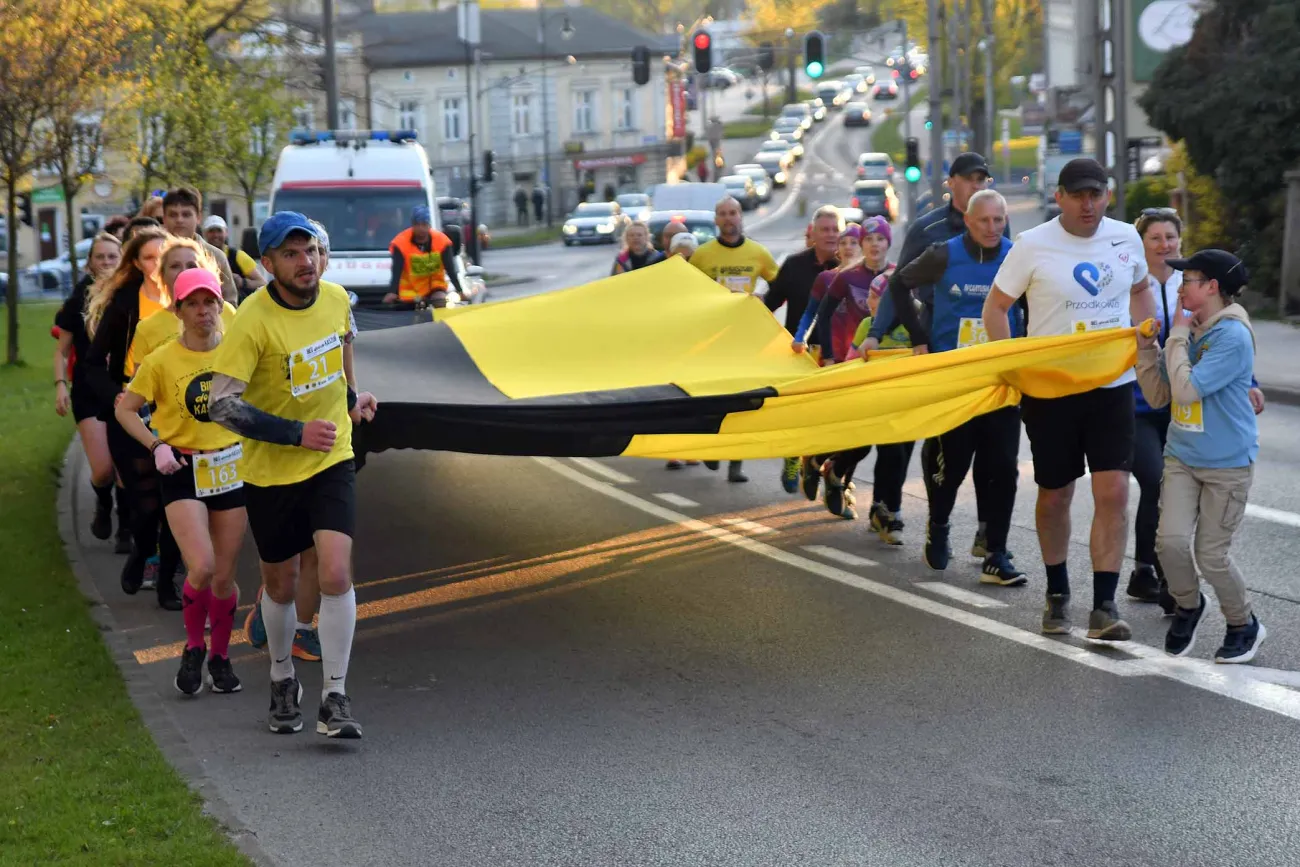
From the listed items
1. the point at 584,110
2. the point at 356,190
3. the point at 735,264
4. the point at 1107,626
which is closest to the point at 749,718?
the point at 1107,626

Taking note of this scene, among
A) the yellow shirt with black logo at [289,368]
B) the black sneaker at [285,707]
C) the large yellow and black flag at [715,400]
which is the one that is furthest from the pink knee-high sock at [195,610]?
the large yellow and black flag at [715,400]

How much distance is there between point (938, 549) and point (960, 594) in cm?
64

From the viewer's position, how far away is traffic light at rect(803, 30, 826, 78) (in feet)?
127

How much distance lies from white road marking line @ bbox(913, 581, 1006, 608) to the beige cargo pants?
4.41 ft

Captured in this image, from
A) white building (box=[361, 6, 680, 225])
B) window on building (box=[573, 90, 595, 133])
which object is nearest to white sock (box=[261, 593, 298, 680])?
white building (box=[361, 6, 680, 225])

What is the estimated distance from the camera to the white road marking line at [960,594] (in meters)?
8.70

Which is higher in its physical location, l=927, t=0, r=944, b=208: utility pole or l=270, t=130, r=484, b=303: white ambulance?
l=927, t=0, r=944, b=208: utility pole

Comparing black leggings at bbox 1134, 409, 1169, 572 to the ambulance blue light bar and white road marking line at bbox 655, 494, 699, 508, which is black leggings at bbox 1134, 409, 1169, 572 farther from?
the ambulance blue light bar

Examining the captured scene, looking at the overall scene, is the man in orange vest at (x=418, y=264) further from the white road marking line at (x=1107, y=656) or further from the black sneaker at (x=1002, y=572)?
the black sneaker at (x=1002, y=572)

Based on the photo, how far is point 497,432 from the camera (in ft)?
27.1

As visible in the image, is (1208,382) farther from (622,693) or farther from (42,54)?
(42,54)

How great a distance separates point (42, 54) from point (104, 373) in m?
14.0

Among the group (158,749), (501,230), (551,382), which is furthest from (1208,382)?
(501,230)

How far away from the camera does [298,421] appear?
6582 millimetres
